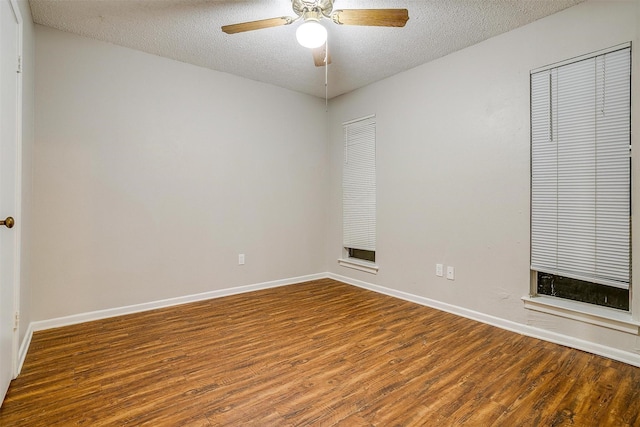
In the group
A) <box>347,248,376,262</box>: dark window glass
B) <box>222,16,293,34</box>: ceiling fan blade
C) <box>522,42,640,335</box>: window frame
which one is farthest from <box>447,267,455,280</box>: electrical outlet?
<box>222,16,293,34</box>: ceiling fan blade

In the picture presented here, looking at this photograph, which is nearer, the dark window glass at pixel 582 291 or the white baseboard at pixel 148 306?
the dark window glass at pixel 582 291

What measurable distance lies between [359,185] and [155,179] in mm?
2370

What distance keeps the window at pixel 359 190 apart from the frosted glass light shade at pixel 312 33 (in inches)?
75.5

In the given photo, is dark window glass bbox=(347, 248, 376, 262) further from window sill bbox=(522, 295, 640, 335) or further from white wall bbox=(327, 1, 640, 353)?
window sill bbox=(522, 295, 640, 335)

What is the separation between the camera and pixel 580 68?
2.35 m

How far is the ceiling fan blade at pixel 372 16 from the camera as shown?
2.01m

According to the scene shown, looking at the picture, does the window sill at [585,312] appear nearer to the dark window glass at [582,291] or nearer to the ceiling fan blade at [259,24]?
the dark window glass at [582,291]

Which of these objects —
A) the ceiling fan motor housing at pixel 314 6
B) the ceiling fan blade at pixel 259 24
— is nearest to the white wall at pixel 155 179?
the ceiling fan blade at pixel 259 24

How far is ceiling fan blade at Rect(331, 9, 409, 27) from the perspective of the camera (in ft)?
6.58

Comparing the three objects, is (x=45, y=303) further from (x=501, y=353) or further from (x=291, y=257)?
(x=501, y=353)

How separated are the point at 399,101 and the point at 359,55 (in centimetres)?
75

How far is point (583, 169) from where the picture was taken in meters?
2.34

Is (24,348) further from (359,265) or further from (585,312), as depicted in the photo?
(585,312)

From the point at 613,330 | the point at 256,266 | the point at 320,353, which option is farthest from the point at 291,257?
the point at 613,330
